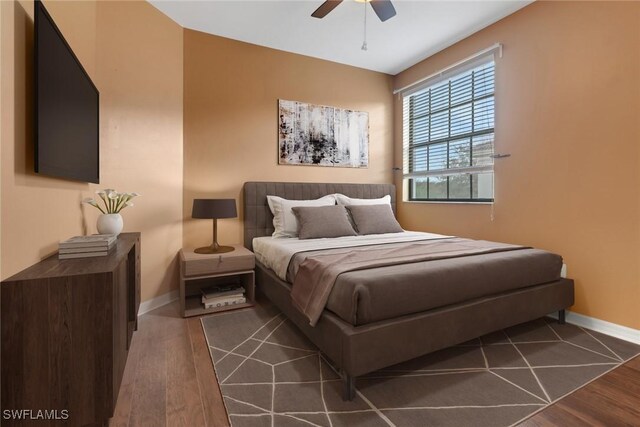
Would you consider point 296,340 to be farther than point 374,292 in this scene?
Yes

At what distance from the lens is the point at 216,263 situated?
107 inches

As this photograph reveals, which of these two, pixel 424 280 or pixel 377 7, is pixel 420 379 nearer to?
pixel 424 280

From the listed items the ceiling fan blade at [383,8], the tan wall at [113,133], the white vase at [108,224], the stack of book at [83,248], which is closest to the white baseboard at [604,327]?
the ceiling fan blade at [383,8]

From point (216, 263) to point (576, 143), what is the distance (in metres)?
3.27

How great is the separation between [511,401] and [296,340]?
4.44 feet

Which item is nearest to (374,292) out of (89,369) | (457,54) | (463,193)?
(89,369)

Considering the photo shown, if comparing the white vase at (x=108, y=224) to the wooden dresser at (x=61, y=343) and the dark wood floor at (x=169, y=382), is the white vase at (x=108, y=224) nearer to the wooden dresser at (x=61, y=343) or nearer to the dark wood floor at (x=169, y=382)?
the wooden dresser at (x=61, y=343)

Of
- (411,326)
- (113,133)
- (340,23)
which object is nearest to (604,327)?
(411,326)

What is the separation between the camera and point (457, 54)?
3516 millimetres

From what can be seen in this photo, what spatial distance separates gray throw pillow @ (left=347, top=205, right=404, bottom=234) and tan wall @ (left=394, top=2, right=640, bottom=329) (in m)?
1.03

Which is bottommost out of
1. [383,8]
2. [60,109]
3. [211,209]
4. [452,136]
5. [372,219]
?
[372,219]

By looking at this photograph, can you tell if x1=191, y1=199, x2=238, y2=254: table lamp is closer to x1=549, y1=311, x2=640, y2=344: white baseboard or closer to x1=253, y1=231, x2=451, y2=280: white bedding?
Answer: x1=253, y1=231, x2=451, y2=280: white bedding

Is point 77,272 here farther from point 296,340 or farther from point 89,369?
point 296,340

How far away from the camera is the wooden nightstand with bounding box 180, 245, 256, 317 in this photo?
2.62m
